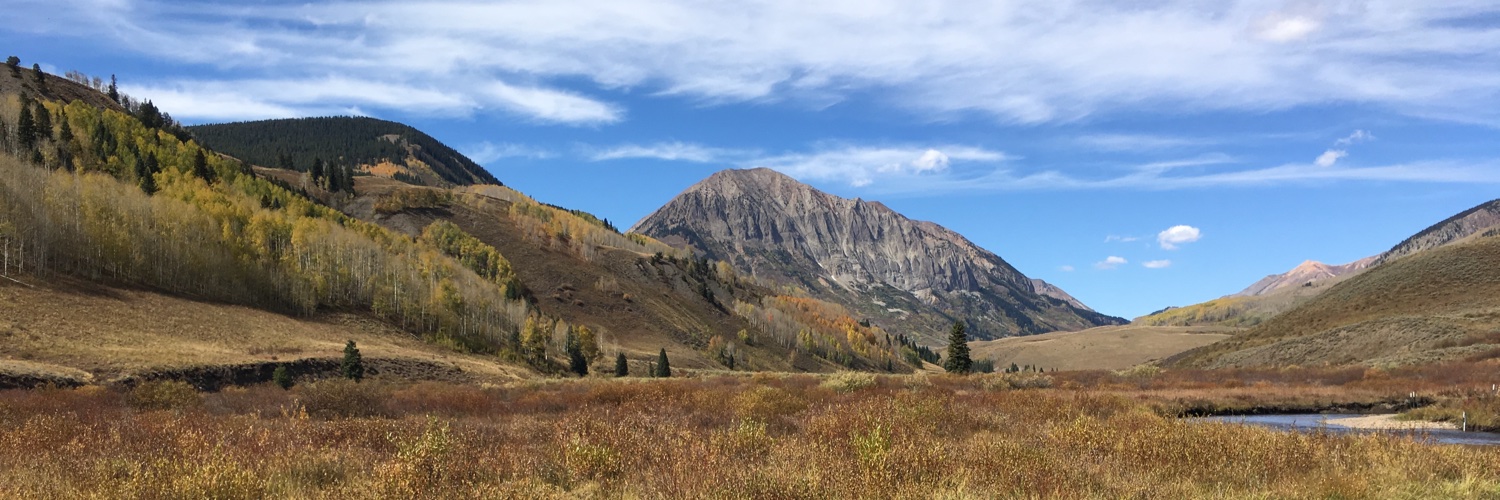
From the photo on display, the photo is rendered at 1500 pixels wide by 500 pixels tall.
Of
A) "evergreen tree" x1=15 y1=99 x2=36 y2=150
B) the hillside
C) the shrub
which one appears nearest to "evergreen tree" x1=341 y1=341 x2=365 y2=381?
the shrub

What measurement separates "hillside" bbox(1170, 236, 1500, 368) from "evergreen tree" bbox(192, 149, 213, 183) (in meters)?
163

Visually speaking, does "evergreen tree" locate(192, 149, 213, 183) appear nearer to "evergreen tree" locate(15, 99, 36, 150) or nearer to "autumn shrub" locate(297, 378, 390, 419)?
"evergreen tree" locate(15, 99, 36, 150)

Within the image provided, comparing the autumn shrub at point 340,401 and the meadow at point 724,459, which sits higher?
the meadow at point 724,459

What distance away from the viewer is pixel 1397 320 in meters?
74.9

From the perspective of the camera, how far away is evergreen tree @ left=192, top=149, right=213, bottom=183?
130 meters

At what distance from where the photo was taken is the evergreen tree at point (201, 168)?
428 feet

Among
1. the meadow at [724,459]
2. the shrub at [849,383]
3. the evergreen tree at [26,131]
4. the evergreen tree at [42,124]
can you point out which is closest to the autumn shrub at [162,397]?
the meadow at [724,459]

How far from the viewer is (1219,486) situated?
856 cm

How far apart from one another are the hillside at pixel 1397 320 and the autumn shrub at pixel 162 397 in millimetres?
71872

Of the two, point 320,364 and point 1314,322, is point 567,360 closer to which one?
point 320,364

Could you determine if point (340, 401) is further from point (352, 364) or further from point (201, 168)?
point (201, 168)

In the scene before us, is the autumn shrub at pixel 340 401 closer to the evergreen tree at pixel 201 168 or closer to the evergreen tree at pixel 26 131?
the evergreen tree at pixel 26 131

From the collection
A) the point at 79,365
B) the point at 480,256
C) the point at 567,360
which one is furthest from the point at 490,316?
the point at 79,365

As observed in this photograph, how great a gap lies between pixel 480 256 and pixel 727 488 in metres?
162
